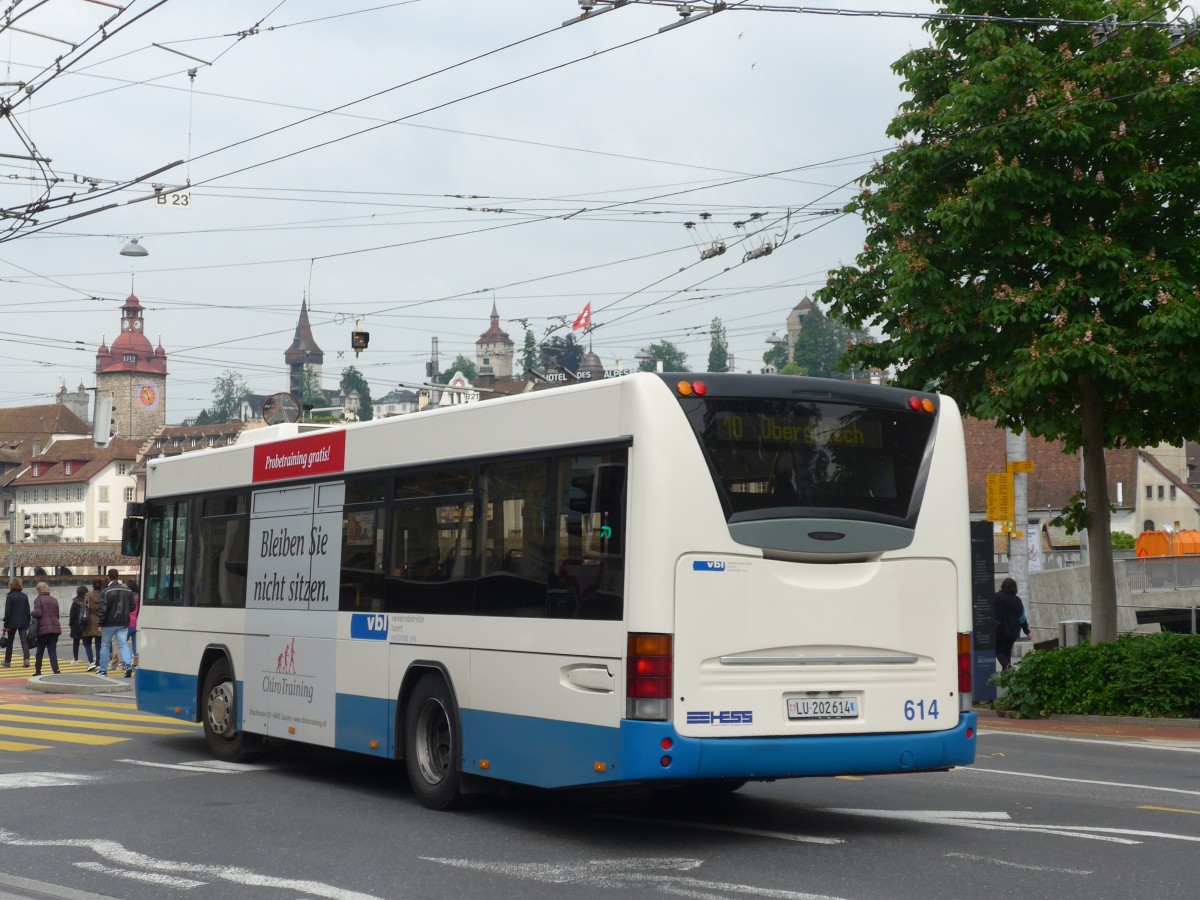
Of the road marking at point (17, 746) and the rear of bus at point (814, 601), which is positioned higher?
the rear of bus at point (814, 601)

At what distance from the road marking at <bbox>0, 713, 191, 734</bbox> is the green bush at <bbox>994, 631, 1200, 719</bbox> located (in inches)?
394

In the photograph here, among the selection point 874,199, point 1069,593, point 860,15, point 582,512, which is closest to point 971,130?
point 874,199

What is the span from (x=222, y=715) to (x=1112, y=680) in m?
10.9

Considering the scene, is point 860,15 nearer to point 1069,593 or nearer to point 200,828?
point 200,828

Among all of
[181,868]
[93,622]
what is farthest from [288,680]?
[93,622]

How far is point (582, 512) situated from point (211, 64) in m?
11.2

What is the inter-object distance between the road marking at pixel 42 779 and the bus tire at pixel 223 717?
4.82 ft

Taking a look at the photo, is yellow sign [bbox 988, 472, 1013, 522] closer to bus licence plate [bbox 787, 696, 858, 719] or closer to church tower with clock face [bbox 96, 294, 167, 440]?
bus licence plate [bbox 787, 696, 858, 719]

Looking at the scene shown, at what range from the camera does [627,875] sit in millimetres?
8797

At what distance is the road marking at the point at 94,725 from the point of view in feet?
59.3

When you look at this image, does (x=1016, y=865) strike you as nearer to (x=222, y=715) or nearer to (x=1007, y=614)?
(x=222, y=715)

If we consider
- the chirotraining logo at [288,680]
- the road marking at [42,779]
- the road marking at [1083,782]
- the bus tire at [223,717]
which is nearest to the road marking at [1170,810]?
the road marking at [1083,782]

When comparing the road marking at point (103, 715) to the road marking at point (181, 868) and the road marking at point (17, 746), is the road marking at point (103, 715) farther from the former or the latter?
the road marking at point (181, 868)

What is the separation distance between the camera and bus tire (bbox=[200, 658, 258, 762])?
580 inches
